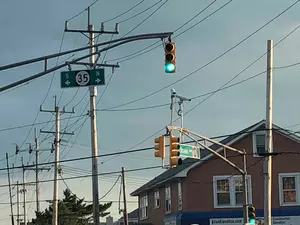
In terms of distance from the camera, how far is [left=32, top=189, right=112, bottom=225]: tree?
6384 cm

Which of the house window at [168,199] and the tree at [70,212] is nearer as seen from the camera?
Answer: the house window at [168,199]

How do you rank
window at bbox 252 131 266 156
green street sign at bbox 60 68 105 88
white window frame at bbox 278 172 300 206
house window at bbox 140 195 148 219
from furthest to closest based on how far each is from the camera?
house window at bbox 140 195 148 219 → window at bbox 252 131 266 156 → white window frame at bbox 278 172 300 206 → green street sign at bbox 60 68 105 88

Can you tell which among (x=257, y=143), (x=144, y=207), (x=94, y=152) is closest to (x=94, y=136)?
(x=94, y=152)

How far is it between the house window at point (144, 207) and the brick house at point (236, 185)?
35.8ft

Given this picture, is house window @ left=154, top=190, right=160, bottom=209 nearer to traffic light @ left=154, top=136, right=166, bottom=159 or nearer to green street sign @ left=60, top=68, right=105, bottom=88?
traffic light @ left=154, top=136, right=166, bottom=159

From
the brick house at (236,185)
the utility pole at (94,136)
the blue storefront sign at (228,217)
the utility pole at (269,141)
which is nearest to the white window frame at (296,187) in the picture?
the brick house at (236,185)

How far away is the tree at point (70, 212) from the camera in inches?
2514

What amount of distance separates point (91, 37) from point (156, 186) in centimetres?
1785

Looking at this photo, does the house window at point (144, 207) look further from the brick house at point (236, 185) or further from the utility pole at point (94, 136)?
the utility pole at point (94, 136)

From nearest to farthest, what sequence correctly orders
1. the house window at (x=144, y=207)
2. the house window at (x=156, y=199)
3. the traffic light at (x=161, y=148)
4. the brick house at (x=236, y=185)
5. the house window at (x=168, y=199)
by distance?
the traffic light at (x=161, y=148), the brick house at (x=236, y=185), the house window at (x=168, y=199), the house window at (x=156, y=199), the house window at (x=144, y=207)

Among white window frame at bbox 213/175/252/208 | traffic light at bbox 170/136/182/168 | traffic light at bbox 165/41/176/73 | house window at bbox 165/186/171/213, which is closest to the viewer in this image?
traffic light at bbox 165/41/176/73

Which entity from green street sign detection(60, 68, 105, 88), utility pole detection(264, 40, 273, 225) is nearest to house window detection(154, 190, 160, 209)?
utility pole detection(264, 40, 273, 225)

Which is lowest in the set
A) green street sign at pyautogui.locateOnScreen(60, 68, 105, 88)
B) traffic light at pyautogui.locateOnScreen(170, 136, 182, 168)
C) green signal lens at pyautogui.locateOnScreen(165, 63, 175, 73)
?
traffic light at pyautogui.locateOnScreen(170, 136, 182, 168)

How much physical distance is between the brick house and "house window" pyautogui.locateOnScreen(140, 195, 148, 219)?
1090cm
